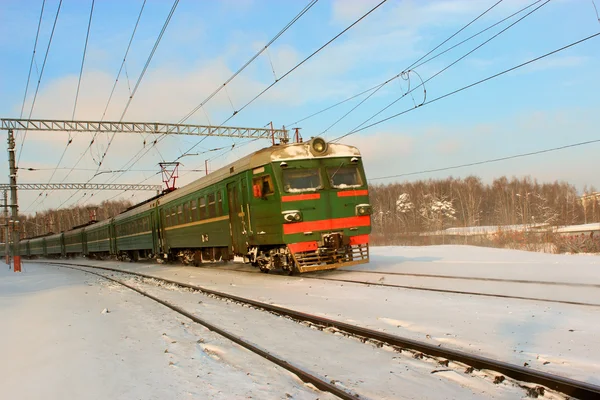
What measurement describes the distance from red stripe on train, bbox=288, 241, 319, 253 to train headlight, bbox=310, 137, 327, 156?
2435 millimetres

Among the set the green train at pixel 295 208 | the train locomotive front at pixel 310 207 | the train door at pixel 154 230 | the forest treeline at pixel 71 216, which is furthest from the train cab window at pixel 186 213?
the forest treeline at pixel 71 216

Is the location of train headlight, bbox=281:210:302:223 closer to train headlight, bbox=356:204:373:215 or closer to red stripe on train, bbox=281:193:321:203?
red stripe on train, bbox=281:193:321:203

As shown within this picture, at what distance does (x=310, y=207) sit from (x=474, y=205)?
78592mm

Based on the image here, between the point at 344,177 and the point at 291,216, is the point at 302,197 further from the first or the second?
the point at 344,177

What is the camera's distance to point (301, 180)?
1252 centimetres

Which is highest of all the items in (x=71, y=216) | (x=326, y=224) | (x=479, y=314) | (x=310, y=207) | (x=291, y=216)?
(x=71, y=216)

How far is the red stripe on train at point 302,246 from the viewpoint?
1200 cm

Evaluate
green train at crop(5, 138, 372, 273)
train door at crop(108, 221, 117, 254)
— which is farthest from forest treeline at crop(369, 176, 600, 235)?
green train at crop(5, 138, 372, 273)

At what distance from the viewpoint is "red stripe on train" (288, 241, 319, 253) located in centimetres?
1200

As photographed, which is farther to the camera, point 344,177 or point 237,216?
point 237,216

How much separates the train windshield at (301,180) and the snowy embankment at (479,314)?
2380 millimetres

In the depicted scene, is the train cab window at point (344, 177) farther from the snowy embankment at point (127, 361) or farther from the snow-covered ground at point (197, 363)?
the snowy embankment at point (127, 361)

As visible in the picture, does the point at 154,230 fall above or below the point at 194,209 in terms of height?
below

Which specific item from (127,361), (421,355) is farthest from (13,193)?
(421,355)
